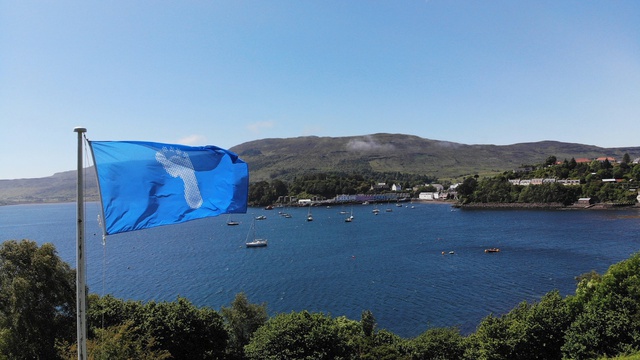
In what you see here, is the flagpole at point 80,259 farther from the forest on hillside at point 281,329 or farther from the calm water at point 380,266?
the calm water at point 380,266

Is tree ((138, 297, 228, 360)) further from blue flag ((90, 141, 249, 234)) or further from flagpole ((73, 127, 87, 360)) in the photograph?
flagpole ((73, 127, 87, 360))

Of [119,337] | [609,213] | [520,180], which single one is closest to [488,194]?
[520,180]

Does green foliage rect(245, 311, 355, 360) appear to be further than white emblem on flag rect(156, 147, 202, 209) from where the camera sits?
Yes

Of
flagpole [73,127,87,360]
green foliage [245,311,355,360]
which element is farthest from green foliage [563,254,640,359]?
flagpole [73,127,87,360]

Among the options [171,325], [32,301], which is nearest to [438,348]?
[171,325]

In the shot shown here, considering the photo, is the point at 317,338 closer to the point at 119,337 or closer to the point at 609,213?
the point at 119,337

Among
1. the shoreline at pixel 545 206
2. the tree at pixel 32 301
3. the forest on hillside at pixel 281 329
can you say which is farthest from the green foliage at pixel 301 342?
the shoreline at pixel 545 206
